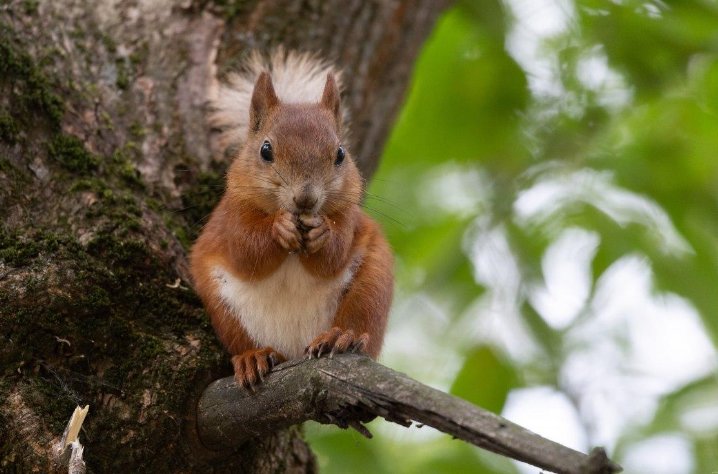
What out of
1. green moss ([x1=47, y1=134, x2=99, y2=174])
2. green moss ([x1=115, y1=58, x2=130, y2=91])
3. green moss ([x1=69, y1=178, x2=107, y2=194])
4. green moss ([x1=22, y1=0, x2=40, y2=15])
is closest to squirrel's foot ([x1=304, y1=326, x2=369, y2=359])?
green moss ([x1=69, y1=178, x2=107, y2=194])

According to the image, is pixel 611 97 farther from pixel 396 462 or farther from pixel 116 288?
pixel 116 288

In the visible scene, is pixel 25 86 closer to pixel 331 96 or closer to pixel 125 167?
pixel 125 167

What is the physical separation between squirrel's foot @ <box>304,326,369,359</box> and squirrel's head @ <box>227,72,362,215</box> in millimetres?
471

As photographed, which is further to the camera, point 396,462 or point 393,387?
point 396,462

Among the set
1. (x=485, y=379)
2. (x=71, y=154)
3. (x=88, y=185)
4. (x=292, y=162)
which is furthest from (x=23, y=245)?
(x=485, y=379)

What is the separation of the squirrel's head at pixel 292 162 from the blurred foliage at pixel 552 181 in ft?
3.54

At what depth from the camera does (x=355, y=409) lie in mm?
2168

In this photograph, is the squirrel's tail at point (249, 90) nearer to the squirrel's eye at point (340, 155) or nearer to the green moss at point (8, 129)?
the squirrel's eye at point (340, 155)

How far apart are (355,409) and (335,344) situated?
434mm

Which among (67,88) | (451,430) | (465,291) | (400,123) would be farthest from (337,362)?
(400,123)

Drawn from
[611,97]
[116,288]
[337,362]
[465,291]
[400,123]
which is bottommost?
[465,291]

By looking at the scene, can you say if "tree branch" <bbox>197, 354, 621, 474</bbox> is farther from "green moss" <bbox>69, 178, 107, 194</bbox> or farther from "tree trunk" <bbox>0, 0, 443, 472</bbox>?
"green moss" <bbox>69, 178, 107, 194</bbox>

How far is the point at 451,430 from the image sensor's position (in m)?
1.84

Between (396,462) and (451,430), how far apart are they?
9.51ft
